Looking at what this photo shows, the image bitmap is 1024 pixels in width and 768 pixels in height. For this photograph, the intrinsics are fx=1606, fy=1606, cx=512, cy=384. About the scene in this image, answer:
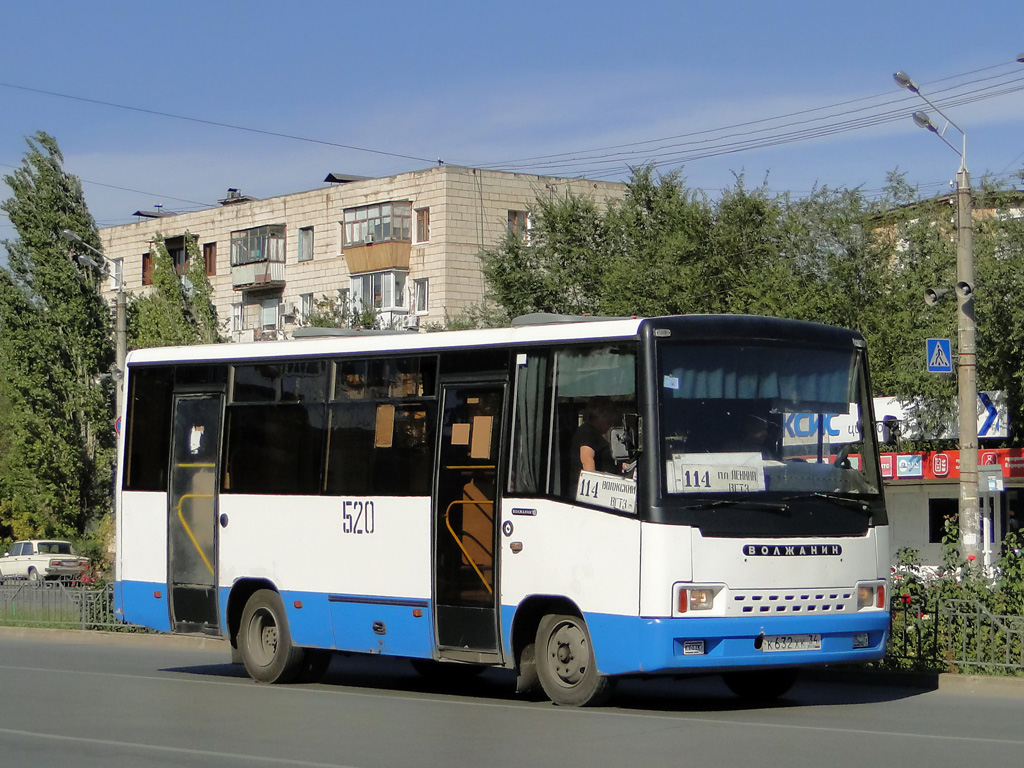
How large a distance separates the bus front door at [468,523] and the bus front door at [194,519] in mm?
3342

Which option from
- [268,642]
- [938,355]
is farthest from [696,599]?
[938,355]

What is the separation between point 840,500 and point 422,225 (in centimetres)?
5333

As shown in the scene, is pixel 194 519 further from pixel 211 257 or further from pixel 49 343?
pixel 211 257

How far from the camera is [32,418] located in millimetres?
52875

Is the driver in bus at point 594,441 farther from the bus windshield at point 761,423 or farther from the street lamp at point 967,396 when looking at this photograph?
the street lamp at point 967,396

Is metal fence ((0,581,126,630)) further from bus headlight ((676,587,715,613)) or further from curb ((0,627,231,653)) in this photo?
bus headlight ((676,587,715,613))

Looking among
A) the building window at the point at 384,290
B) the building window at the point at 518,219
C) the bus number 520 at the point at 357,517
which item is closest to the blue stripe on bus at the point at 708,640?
the bus number 520 at the point at 357,517

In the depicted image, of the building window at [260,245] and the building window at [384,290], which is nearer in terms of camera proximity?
the building window at [384,290]

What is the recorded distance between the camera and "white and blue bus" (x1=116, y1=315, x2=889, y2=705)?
1211cm

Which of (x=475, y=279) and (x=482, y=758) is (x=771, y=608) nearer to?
(x=482, y=758)

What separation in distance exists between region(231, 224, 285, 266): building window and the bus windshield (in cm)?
6030

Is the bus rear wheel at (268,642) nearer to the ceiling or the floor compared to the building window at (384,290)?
nearer to the floor

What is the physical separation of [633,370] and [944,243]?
22.2 m

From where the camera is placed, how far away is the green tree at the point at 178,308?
51531 mm
